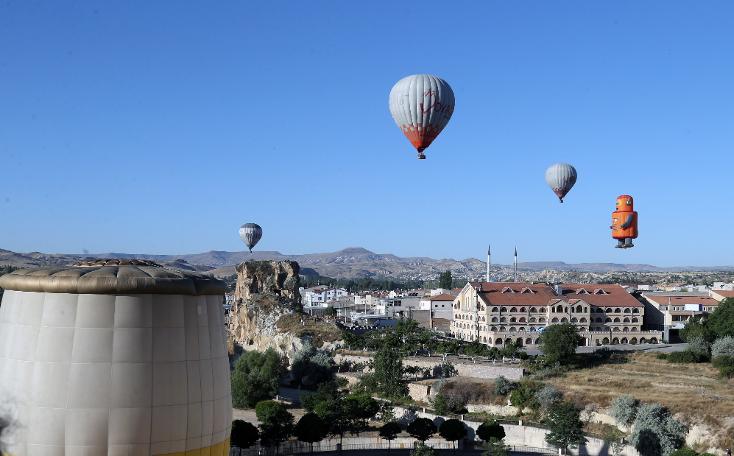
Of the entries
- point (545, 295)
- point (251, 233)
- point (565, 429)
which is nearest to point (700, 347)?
point (565, 429)

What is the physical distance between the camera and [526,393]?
34.3 meters

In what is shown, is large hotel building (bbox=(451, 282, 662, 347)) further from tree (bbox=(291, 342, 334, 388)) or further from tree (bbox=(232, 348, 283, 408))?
tree (bbox=(232, 348, 283, 408))

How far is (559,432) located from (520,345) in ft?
68.8

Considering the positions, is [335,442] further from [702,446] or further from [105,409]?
[105,409]

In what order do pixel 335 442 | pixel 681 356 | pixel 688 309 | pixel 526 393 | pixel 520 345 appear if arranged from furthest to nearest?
pixel 688 309 → pixel 520 345 → pixel 681 356 → pixel 526 393 → pixel 335 442

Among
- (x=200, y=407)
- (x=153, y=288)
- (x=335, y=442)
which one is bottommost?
(x=335, y=442)

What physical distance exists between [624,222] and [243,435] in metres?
21.0

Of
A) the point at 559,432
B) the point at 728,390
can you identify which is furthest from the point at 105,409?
the point at 728,390

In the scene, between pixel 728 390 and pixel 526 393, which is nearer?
pixel 728 390

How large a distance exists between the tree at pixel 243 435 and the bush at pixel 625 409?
1401 centimetres

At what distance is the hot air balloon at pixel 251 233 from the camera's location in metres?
63.9

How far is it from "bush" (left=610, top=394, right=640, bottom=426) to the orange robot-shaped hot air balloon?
9.34 m

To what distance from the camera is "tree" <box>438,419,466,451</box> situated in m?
29.6

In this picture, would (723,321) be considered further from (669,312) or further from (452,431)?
(452,431)
